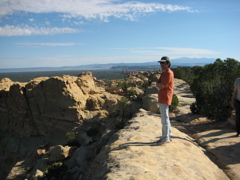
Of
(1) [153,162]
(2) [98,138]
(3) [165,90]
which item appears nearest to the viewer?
(1) [153,162]

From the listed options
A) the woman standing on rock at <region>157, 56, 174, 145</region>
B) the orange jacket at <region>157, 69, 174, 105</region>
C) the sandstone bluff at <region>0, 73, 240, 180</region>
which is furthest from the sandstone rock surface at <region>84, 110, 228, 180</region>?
the orange jacket at <region>157, 69, 174, 105</region>

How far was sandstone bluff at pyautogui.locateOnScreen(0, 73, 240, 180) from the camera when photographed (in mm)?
5090

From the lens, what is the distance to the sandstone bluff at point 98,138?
509 cm

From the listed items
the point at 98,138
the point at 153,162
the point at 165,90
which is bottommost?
the point at 98,138

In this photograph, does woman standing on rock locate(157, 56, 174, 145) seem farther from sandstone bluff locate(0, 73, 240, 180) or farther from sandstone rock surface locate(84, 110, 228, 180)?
sandstone bluff locate(0, 73, 240, 180)

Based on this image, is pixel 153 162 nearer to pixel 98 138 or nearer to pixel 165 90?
pixel 165 90

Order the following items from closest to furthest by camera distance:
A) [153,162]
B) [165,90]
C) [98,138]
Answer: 1. [153,162]
2. [165,90]
3. [98,138]

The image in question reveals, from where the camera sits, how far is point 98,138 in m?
17.7

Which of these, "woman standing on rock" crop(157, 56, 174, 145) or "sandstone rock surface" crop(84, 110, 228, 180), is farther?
"woman standing on rock" crop(157, 56, 174, 145)

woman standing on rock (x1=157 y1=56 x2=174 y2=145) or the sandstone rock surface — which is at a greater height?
woman standing on rock (x1=157 y1=56 x2=174 y2=145)

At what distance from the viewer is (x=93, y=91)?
25203 millimetres

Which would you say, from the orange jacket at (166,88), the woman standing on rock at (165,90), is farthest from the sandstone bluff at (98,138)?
the orange jacket at (166,88)

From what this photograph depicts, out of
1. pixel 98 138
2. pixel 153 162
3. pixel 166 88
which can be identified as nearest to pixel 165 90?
pixel 166 88

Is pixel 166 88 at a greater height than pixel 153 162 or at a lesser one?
greater
